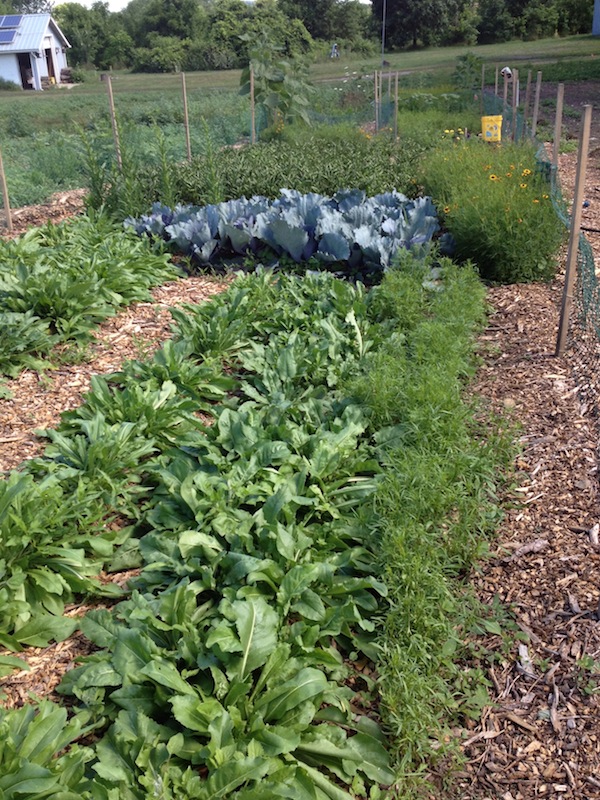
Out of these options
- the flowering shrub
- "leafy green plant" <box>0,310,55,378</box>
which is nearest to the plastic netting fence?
the flowering shrub

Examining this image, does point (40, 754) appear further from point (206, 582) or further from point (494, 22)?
point (494, 22)

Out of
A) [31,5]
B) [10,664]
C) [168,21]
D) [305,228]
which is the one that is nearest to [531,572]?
[10,664]

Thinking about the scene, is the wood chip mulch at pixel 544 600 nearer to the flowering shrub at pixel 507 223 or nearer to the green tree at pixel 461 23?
the flowering shrub at pixel 507 223

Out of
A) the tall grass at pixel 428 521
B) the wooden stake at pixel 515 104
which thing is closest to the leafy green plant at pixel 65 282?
the tall grass at pixel 428 521

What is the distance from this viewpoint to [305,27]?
49.0 metres

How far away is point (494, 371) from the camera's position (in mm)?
4793

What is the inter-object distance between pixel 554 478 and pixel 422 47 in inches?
2059

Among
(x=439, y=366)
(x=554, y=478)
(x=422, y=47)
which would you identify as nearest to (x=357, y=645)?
(x=554, y=478)

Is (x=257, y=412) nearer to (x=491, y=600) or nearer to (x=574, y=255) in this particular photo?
(x=491, y=600)

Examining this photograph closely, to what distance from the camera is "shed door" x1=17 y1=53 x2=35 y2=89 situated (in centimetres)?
4947

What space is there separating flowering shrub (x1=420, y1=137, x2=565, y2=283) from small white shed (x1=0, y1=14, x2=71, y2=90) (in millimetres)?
48514

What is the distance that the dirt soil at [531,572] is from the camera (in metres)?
2.39

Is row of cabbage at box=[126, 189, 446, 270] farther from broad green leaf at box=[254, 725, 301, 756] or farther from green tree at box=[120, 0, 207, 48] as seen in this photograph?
green tree at box=[120, 0, 207, 48]

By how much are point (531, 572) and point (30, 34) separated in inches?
2184
